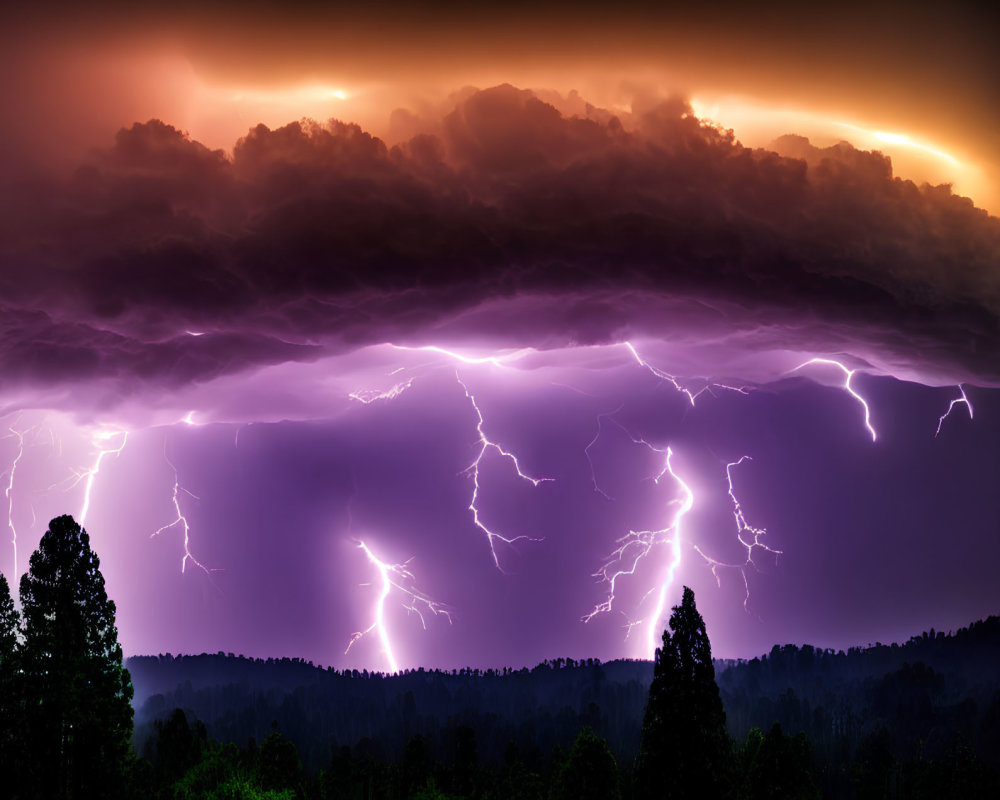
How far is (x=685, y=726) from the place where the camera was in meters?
20.1

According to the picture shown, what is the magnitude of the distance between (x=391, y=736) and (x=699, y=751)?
6532 cm

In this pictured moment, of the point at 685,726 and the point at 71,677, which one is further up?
the point at 71,677

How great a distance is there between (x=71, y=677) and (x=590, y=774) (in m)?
13.9

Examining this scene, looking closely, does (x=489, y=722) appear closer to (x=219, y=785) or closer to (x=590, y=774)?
(x=219, y=785)

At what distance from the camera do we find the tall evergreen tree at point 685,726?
1988 centimetres

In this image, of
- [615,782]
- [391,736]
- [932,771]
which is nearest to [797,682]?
[391,736]

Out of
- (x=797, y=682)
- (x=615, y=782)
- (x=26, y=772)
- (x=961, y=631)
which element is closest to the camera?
(x=26, y=772)

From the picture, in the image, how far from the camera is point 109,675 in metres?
21.3

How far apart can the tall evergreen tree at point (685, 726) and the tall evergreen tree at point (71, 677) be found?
39.7 ft

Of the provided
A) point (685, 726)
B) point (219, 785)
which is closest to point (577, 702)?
point (219, 785)

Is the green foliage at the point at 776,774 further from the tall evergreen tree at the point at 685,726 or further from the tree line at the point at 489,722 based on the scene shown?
the tall evergreen tree at the point at 685,726

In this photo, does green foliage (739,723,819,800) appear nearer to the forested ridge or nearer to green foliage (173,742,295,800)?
green foliage (173,742,295,800)

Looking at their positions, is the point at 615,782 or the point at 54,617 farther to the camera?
the point at 615,782

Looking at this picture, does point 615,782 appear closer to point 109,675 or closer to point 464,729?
point 109,675
